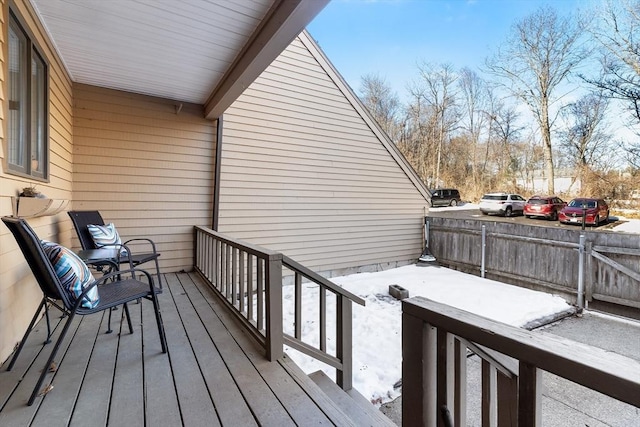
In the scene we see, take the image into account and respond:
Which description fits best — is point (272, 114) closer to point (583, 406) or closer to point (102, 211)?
point (102, 211)

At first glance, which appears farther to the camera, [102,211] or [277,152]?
[277,152]

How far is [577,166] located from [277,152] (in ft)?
51.3

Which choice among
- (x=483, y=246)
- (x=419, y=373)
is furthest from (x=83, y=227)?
(x=483, y=246)

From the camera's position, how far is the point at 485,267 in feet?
23.5

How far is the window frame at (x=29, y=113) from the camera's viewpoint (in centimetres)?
223

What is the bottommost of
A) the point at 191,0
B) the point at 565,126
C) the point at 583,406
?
the point at 583,406

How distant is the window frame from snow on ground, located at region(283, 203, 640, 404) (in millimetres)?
3099

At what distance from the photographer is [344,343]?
102 inches

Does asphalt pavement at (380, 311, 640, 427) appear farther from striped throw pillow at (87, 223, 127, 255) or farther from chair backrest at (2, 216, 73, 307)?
striped throw pillow at (87, 223, 127, 255)

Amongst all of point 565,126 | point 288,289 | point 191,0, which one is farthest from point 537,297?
point 565,126

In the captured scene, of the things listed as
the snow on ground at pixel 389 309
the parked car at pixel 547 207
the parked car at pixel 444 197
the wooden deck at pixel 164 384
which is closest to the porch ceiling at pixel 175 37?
the wooden deck at pixel 164 384

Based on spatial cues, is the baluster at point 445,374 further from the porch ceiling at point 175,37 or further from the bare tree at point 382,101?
the bare tree at point 382,101

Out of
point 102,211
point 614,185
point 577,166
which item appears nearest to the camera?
point 102,211

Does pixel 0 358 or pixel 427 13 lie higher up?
pixel 427 13
